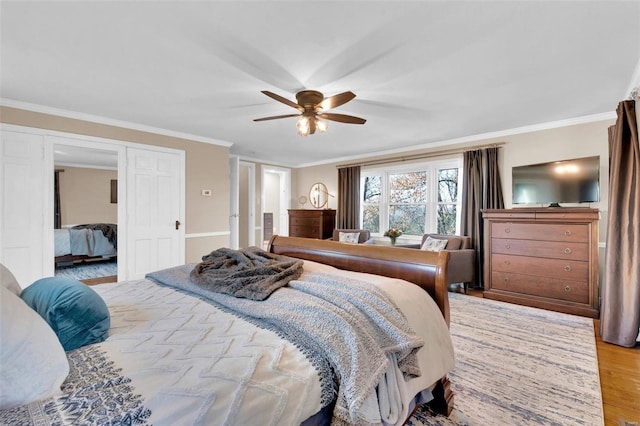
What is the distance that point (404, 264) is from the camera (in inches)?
72.3

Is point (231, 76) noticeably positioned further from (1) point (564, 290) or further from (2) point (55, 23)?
(1) point (564, 290)

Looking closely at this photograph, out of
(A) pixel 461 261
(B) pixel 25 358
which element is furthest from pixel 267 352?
(A) pixel 461 261

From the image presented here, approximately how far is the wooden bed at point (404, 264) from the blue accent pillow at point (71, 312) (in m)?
1.43

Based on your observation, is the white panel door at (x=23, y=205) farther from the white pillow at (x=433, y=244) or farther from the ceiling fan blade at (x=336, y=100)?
the white pillow at (x=433, y=244)

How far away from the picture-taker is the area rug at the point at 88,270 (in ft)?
16.3

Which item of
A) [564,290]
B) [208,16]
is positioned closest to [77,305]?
[208,16]

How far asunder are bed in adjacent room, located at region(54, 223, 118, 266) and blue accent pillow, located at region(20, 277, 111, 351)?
203 inches

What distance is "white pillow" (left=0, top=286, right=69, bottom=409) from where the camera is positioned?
2.42ft

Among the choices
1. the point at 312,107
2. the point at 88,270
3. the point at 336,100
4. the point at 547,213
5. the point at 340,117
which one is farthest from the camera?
the point at 88,270

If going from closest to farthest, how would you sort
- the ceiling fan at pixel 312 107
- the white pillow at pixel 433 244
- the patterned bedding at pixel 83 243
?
the ceiling fan at pixel 312 107
the white pillow at pixel 433 244
the patterned bedding at pixel 83 243

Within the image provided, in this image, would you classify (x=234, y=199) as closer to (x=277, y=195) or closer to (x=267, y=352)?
(x=277, y=195)

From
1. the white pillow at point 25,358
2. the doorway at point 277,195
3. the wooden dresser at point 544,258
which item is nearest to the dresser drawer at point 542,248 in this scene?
the wooden dresser at point 544,258

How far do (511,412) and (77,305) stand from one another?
231cm

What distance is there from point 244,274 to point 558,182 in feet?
12.9
